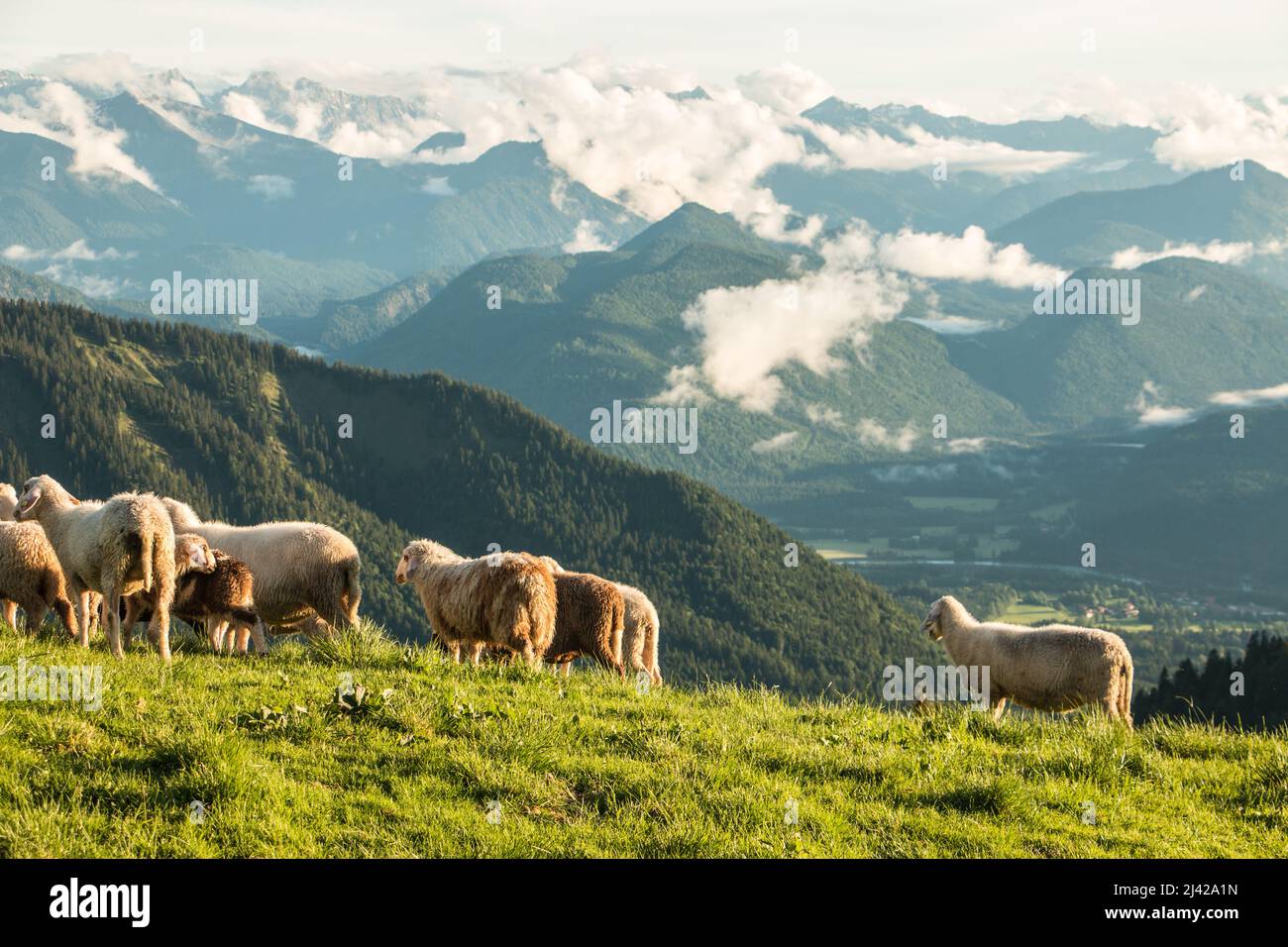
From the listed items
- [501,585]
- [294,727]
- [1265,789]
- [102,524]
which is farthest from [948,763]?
[102,524]

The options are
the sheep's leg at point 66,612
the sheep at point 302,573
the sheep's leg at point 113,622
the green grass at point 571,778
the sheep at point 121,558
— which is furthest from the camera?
the sheep at point 302,573

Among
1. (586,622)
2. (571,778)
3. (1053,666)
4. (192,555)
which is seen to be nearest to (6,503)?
(192,555)

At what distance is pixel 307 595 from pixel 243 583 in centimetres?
231

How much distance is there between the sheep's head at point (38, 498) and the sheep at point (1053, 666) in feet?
57.6

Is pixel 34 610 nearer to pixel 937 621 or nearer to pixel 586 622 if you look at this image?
pixel 586 622

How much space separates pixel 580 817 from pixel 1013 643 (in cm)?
1508

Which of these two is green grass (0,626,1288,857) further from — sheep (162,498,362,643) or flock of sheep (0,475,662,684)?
sheep (162,498,362,643)

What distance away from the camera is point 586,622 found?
2203 centimetres

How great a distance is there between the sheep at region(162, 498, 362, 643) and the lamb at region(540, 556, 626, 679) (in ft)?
13.6

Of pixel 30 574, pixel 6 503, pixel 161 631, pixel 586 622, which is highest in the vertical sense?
pixel 6 503

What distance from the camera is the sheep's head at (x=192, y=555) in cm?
1892

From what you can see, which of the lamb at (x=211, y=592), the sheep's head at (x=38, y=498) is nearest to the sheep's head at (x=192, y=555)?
the lamb at (x=211, y=592)

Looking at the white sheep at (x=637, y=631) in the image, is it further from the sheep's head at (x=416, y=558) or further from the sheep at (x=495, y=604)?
the sheep at (x=495, y=604)
